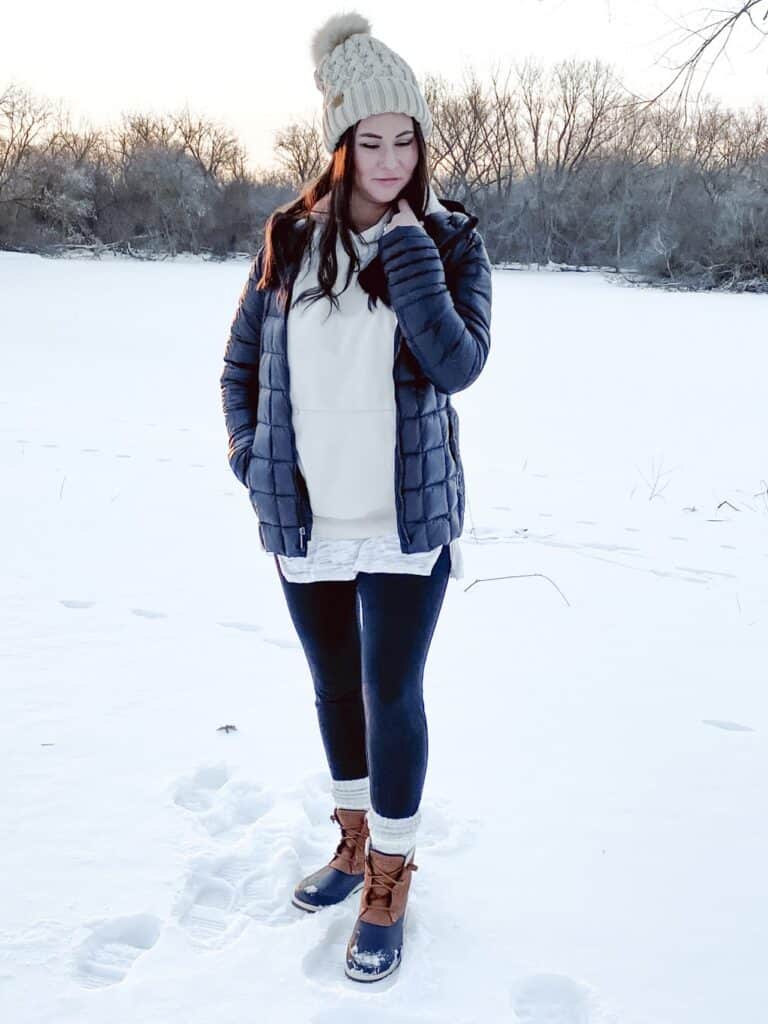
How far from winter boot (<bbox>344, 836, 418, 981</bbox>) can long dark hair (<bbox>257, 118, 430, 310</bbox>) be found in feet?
3.65

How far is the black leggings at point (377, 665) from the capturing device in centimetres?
173

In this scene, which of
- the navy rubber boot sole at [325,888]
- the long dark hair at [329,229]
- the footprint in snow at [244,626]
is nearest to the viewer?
the long dark hair at [329,229]

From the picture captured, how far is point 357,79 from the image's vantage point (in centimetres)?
168

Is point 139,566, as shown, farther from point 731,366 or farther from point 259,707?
point 731,366

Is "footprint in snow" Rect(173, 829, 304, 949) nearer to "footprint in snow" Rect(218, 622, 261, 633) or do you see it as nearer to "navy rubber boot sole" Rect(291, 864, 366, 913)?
"navy rubber boot sole" Rect(291, 864, 366, 913)

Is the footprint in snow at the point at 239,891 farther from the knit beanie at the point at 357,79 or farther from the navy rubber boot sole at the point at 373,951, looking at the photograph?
the knit beanie at the point at 357,79

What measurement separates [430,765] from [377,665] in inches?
33.4

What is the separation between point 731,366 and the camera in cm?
1083

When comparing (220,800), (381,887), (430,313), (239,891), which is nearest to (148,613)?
(220,800)

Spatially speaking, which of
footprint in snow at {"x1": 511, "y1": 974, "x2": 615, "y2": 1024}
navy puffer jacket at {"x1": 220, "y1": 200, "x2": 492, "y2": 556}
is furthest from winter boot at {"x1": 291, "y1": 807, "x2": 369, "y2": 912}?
navy puffer jacket at {"x1": 220, "y1": 200, "x2": 492, "y2": 556}

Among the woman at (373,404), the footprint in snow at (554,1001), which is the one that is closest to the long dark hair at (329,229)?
the woman at (373,404)

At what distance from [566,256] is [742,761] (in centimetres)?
3310

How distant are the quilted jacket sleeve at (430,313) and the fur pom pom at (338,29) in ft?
1.47

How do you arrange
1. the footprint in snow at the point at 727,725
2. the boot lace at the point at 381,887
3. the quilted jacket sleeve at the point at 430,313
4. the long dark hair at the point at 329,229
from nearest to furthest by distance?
1. the quilted jacket sleeve at the point at 430,313
2. the long dark hair at the point at 329,229
3. the boot lace at the point at 381,887
4. the footprint in snow at the point at 727,725
